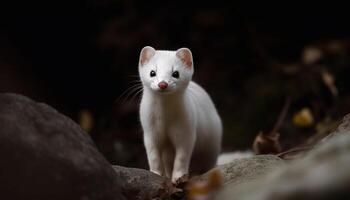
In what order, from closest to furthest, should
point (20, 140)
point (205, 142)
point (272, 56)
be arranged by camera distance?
point (20, 140), point (205, 142), point (272, 56)

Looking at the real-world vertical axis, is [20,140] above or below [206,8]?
below

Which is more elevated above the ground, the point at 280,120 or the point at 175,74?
the point at 280,120

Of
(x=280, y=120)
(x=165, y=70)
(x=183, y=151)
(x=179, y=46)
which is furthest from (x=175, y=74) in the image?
(x=179, y=46)

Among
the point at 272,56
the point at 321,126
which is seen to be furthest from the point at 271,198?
the point at 272,56

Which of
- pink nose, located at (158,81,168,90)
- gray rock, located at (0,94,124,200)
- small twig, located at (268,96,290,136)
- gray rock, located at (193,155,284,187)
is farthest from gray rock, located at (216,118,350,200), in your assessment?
small twig, located at (268,96,290,136)

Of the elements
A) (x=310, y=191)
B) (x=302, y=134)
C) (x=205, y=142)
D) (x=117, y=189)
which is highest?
(x=302, y=134)

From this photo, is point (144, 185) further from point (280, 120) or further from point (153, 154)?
point (280, 120)

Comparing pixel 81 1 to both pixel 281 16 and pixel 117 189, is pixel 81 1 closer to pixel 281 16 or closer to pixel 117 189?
pixel 281 16
